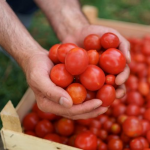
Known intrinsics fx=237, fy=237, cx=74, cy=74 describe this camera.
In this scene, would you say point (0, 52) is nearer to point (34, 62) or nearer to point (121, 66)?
point (34, 62)

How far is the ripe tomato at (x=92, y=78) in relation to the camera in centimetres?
113

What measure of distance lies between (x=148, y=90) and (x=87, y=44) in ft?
2.39

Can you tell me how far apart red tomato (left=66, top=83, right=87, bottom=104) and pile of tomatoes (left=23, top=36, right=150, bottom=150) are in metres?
0.10

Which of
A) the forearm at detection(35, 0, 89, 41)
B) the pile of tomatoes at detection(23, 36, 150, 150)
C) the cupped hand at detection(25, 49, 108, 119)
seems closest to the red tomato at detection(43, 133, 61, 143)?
Answer: the pile of tomatoes at detection(23, 36, 150, 150)

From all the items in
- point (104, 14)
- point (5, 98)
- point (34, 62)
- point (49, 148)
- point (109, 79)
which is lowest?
point (104, 14)

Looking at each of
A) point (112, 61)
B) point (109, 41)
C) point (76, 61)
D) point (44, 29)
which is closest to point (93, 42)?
point (109, 41)

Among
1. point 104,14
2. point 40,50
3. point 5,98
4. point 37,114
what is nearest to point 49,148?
point 37,114

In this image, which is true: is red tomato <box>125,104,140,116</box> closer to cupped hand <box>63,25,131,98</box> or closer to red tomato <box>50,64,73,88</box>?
cupped hand <box>63,25,131,98</box>

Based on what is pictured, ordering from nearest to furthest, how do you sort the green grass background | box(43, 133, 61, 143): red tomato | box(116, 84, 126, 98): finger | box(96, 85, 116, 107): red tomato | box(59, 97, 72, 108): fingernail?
box(59, 97, 72, 108): fingernail → box(96, 85, 116, 107): red tomato → box(116, 84, 126, 98): finger → box(43, 133, 61, 143): red tomato → the green grass background

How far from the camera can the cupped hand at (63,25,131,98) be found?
125cm

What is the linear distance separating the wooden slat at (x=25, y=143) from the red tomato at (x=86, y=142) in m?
0.13

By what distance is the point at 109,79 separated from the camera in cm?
123

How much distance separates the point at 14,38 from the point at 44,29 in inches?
63.7

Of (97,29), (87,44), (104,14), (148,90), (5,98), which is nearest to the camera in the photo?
(87,44)
